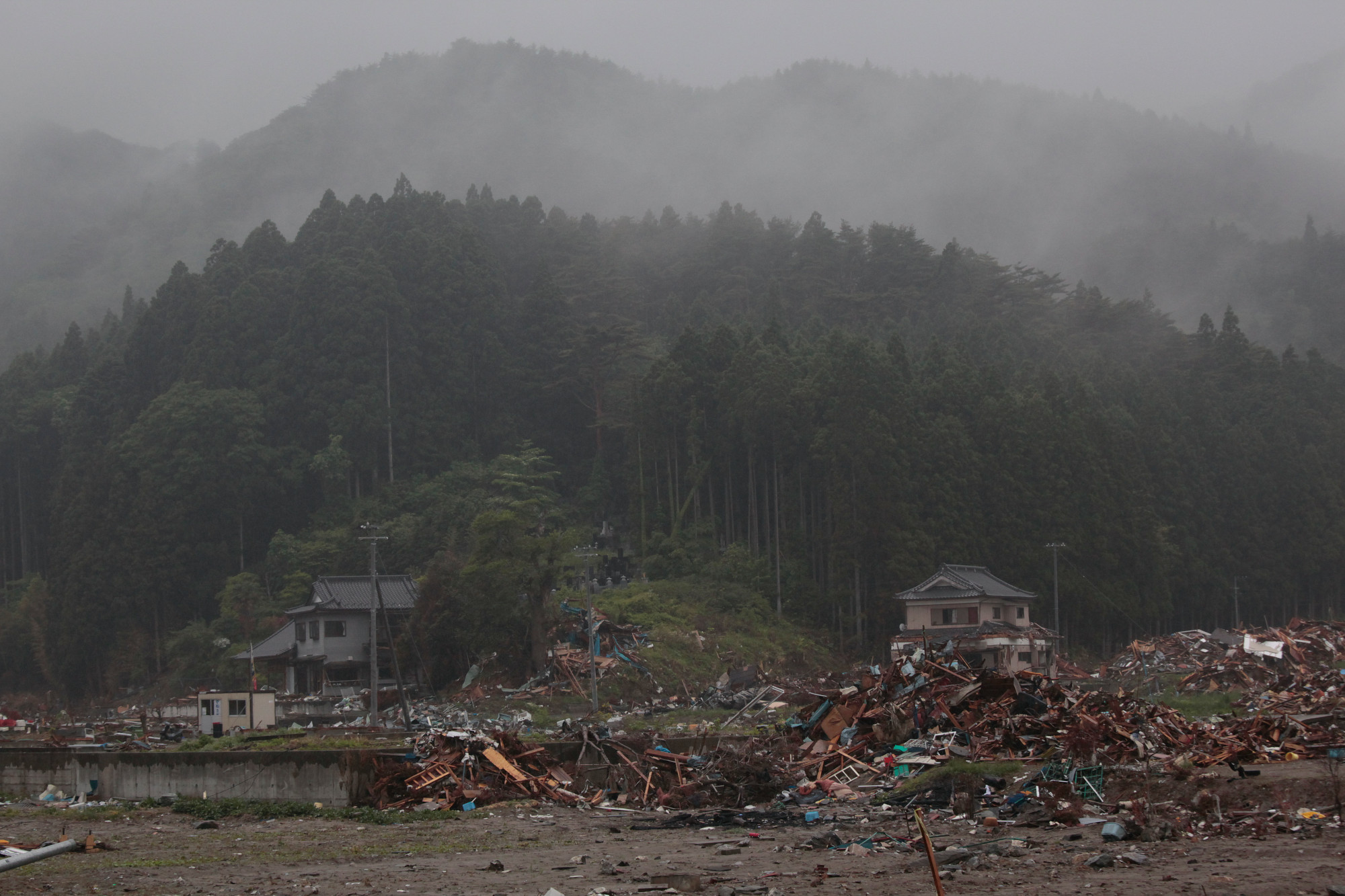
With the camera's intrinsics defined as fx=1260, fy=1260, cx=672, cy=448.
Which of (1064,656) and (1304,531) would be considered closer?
(1064,656)

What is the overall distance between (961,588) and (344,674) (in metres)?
23.2

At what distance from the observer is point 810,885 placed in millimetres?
11758

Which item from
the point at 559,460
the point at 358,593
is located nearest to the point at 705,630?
the point at 358,593

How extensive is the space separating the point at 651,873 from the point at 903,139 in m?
166

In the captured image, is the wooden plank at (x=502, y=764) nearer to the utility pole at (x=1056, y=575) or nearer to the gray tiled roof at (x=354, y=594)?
the gray tiled roof at (x=354, y=594)

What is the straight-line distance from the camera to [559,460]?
66.8m

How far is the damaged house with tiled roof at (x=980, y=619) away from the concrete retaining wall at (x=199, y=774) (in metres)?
26.5

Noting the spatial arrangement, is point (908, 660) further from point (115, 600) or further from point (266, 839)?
point (115, 600)

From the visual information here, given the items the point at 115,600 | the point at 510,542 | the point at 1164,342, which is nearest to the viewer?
the point at 510,542

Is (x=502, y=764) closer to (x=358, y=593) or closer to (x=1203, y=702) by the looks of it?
(x=1203, y=702)

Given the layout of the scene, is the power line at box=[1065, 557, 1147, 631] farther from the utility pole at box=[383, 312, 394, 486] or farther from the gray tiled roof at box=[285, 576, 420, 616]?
the utility pole at box=[383, 312, 394, 486]

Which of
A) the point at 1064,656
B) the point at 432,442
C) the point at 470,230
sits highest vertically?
the point at 470,230

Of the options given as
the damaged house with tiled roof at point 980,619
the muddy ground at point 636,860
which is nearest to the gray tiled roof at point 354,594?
the damaged house with tiled roof at point 980,619

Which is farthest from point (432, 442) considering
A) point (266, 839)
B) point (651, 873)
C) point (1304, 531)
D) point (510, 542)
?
point (651, 873)
